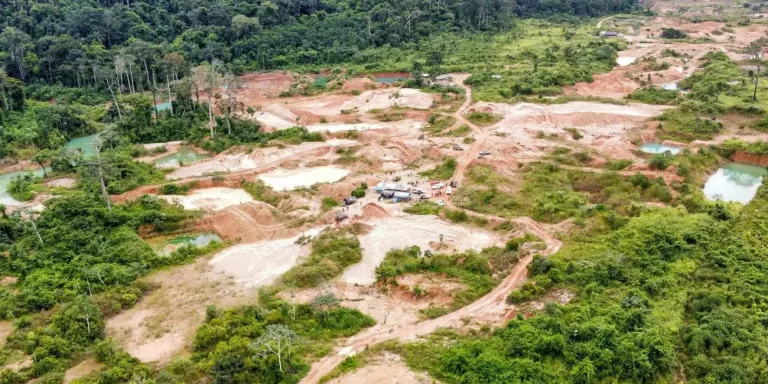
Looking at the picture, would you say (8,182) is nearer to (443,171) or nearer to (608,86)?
(443,171)

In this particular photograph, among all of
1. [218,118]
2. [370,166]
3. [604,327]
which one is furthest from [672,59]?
[604,327]

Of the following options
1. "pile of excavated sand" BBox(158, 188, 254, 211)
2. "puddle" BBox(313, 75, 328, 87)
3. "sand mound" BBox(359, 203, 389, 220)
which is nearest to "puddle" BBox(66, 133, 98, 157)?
"pile of excavated sand" BBox(158, 188, 254, 211)

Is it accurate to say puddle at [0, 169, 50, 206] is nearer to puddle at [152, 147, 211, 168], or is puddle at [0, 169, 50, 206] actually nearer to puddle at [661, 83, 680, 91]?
puddle at [152, 147, 211, 168]

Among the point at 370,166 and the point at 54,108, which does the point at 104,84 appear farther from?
the point at 370,166

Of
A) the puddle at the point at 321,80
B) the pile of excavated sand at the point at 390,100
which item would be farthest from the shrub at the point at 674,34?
the puddle at the point at 321,80

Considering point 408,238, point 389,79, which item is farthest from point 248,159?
point 389,79
